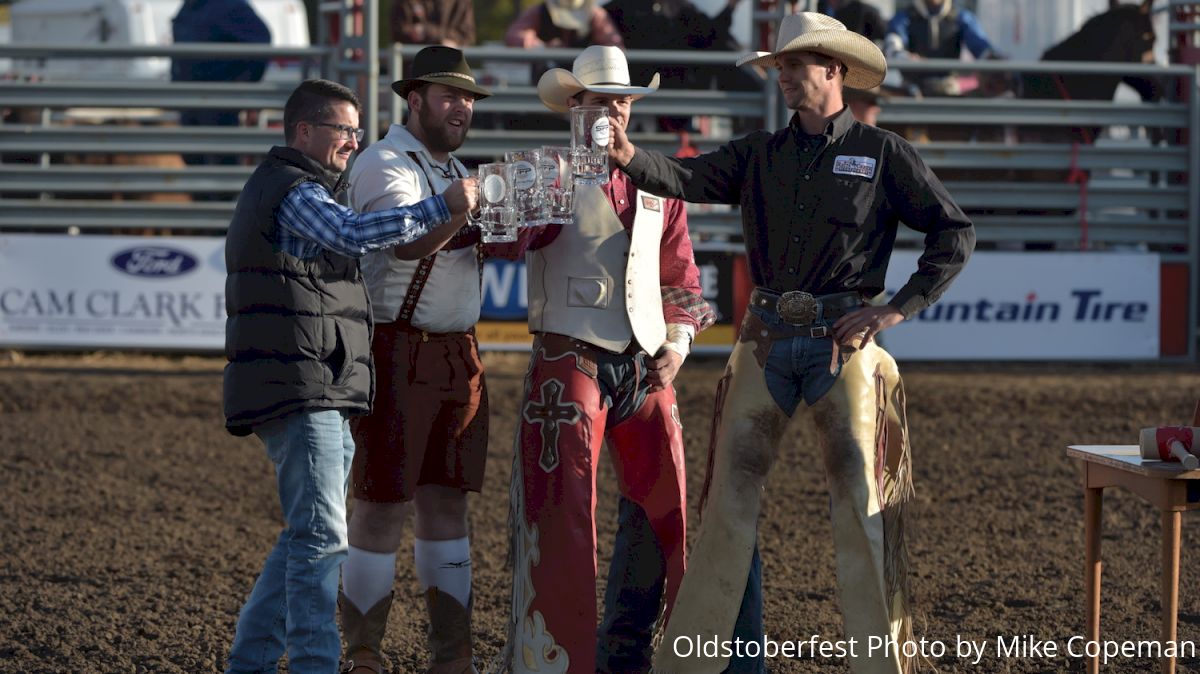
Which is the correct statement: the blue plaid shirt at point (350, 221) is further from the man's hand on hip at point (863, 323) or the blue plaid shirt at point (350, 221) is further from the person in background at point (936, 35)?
the person in background at point (936, 35)

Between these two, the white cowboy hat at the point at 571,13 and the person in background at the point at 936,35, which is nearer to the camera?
the white cowboy hat at the point at 571,13

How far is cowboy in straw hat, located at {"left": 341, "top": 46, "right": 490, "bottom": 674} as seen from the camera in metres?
5.17

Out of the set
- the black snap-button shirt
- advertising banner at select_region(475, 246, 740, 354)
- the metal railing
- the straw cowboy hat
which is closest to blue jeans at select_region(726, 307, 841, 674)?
the black snap-button shirt

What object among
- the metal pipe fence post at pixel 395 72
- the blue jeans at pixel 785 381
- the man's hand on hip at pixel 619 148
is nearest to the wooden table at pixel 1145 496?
the blue jeans at pixel 785 381

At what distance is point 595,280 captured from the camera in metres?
5.06

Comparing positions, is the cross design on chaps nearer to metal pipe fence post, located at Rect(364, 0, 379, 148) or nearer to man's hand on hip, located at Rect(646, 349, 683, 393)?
man's hand on hip, located at Rect(646, 349, 683, 393)

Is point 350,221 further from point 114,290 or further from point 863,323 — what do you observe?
point 114,290

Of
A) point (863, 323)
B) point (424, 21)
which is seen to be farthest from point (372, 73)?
point (863, 323)

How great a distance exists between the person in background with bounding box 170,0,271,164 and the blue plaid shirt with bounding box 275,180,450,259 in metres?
8.98

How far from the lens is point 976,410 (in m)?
10.8

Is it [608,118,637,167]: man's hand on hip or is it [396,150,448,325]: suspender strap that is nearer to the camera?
[608,118,637,167]: man's hand on hip

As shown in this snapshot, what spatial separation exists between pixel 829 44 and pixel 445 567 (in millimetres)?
2211

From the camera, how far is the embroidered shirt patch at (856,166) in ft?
16.2

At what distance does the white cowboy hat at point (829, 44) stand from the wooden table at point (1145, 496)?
1467 millimetres
